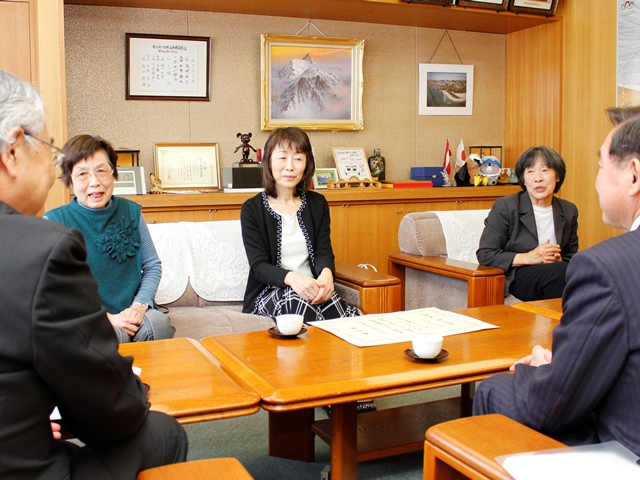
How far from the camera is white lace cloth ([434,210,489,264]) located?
13.2ft

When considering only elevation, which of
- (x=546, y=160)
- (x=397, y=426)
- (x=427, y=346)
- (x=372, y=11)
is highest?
(x=372, y=11)

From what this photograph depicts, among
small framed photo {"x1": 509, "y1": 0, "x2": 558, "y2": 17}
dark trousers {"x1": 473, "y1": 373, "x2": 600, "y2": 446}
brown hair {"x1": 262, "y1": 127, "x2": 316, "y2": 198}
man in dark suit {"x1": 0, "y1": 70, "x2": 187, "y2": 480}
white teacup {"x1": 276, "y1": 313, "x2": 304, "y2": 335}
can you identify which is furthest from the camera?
small framed photo {"x1": 509, "y1": 0, "x2": 558, "y2": 17}

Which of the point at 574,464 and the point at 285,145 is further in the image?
the point at 285,145

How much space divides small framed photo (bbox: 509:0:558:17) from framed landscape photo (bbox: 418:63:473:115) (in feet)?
2.19

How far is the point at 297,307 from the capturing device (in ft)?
10.2

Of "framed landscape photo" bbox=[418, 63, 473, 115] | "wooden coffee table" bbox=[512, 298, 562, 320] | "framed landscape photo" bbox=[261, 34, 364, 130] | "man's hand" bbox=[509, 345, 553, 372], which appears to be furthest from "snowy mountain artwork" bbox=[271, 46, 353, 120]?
"man's hand" bbox=[509, 345, 553, 372]

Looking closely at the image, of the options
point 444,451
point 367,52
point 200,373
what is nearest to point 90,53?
point 367,52

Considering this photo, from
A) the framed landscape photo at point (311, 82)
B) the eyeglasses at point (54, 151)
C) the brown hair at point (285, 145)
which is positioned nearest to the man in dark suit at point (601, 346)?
the eyeglasses at point (54, 151)

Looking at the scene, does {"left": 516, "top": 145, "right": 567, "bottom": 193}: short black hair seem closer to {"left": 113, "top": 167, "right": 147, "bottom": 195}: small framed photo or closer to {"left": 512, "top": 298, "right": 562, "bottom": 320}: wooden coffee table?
{"left": 512, "top": 298, "right": 562, "bottom": 320}: wooden coffee table

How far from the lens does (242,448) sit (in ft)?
8.95

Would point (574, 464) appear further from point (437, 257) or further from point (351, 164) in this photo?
point (351, 164)

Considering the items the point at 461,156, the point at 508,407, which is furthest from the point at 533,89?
the point at 508,407

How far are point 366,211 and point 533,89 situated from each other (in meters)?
1.84

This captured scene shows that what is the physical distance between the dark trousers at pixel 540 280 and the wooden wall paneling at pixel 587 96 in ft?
5.99
